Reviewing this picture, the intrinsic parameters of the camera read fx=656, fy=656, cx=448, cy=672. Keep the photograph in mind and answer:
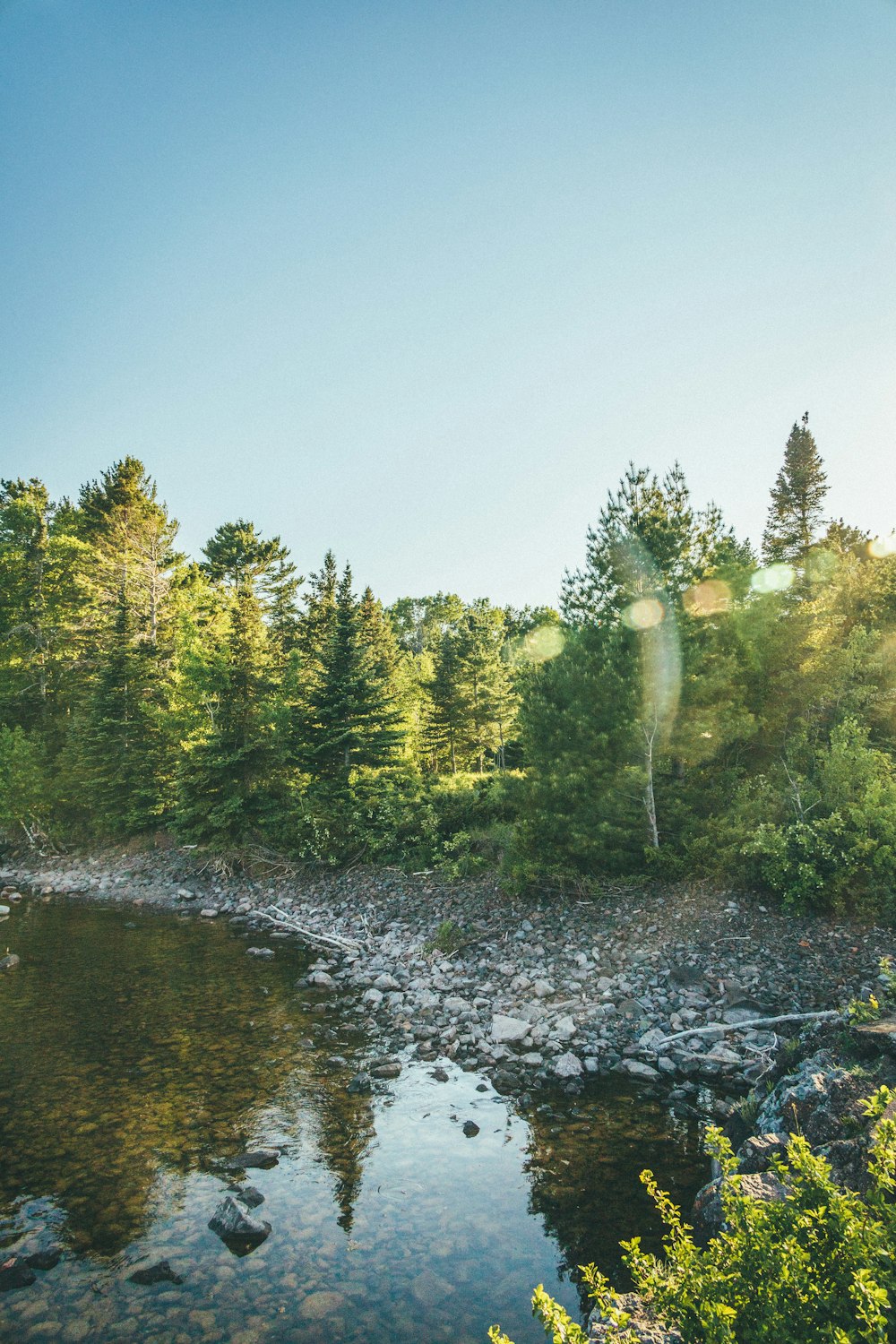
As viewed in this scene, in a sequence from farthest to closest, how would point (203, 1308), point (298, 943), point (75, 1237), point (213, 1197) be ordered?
point (298, 943) < point (213, 1197) < point (75, 1237) < point (203, 1308)

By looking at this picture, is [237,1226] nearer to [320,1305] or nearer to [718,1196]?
[320,1305]

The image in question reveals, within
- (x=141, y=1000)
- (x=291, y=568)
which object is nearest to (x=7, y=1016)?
(x=141, y=1000)

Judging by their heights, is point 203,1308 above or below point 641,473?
below

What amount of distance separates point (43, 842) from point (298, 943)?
23875 millimetres

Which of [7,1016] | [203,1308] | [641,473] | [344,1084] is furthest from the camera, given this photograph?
[641,473]

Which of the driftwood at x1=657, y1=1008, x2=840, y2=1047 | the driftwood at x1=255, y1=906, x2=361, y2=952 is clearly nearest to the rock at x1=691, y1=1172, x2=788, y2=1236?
the driftwood at x1=657, y1=1008, x2=840, y2=1047

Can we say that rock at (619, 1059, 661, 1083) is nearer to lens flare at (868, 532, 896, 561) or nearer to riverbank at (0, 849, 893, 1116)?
riverbank at (0, 849, 893, 1116)

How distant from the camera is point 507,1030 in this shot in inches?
449

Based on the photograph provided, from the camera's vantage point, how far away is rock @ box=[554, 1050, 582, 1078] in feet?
32.1

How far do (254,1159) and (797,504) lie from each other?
4260 centimetres

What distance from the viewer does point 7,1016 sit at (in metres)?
12.9

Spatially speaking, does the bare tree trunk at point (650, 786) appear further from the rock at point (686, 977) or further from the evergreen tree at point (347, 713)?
the evergreen tree at point (347, 713)

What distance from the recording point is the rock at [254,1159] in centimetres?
809

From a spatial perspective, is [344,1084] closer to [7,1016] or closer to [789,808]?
[7,1016]
